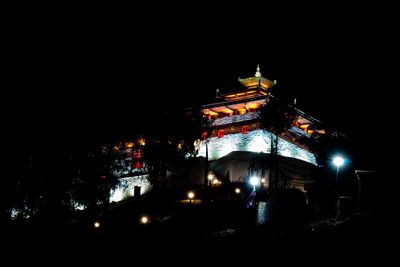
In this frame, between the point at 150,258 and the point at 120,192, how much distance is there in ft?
81.9

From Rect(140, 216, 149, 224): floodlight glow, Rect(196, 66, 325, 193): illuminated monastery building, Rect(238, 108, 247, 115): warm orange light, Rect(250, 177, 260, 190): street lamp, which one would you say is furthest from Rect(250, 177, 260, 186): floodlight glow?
Rect(238, 108, 247, 115): warm orange light

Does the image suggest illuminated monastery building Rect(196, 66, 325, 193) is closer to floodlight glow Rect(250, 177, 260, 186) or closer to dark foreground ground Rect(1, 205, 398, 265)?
floodlight glow Rect(250, 177, 260, 186)

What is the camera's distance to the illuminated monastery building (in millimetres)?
33938

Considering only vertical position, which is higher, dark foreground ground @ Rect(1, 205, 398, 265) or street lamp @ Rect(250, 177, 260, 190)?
street lamp @ Rect(250, 177, 260, 190)

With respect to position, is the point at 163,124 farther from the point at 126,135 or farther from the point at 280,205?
the point at 280,205

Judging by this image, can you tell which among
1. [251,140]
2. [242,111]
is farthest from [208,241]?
[242,111]

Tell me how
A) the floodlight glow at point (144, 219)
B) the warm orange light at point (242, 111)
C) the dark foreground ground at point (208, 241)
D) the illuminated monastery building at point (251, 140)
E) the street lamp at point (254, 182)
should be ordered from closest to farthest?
1. the dark foreground ground at point (208, 241)
2. the floodlight glow at point (144, 219)
3. the street lamp at point (254, 182)
4. the illuminated monastery building at point (251, 140)
5. the warm orange light at point (242, 111)

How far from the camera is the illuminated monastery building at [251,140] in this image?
111 ft

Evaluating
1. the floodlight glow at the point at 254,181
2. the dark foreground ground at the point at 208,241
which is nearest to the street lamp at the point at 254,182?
the floodlight glow at the point at 254,181

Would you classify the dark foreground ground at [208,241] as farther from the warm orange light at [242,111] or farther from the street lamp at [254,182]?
the warm orange light at [242,111]

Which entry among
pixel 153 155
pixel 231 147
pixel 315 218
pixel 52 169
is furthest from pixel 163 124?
pixel 315 218

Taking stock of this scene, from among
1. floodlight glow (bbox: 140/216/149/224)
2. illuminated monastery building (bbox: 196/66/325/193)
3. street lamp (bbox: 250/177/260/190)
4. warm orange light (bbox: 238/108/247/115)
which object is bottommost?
floodlight glow (bbox: 140/216/149/224)

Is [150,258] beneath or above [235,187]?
beneath

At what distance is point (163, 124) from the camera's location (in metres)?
34.4
